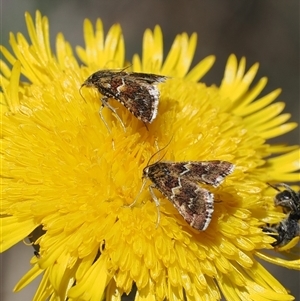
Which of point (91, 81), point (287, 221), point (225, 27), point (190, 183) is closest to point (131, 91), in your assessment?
point (91, 81)

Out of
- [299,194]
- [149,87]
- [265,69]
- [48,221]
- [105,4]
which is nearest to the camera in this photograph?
[48,221]

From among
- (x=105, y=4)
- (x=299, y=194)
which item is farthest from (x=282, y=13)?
(x=299, y=194)

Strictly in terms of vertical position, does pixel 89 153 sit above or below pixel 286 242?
above

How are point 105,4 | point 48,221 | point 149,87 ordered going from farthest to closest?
1. point 105,4
2. point 149,87
3. point 48,221

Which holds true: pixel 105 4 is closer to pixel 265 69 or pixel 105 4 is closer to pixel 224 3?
pixel 224 3

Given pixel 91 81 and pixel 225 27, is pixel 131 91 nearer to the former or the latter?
pixel 91 81

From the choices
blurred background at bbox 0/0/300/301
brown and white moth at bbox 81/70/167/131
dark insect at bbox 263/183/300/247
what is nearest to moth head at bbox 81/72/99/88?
brown and white moth at bbox 81/70/167/131
